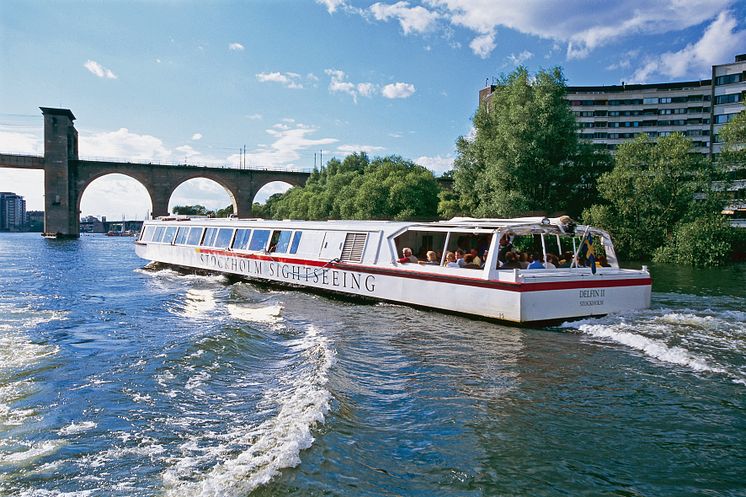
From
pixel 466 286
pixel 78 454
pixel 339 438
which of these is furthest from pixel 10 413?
pixel 466 286

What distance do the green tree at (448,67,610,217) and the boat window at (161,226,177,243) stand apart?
20.9m

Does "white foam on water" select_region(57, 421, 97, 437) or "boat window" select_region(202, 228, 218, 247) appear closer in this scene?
"white foam on water" select_region(57, 421, 97, 437)

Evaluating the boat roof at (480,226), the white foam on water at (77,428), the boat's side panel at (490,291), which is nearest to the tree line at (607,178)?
the boat roof at (480,226)

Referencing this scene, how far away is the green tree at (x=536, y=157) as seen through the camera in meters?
39.0

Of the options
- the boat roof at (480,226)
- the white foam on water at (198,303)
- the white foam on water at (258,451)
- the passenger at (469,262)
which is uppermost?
the boat roof at (480,226)

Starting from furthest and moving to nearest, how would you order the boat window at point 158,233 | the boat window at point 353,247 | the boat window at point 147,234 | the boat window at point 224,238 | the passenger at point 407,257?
1. the boat window at point 147,234
2. the boat window at point 158,233
3. the boat window at point 224,238
4. the boat window at point 353,247
5. the passenger at point 407,257

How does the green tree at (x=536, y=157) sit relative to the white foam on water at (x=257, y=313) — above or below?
above

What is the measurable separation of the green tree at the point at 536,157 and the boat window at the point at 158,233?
2146 cm

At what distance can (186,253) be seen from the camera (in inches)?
1148

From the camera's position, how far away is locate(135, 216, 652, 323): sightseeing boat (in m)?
13.6

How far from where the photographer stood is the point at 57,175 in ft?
300

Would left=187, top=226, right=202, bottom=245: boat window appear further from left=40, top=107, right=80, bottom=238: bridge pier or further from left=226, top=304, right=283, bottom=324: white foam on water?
left=40, top=107, right=80, bottom=238: bridge pier

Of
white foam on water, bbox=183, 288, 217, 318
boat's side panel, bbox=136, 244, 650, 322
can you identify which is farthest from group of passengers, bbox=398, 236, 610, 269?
white foam on water, bbox=183, 288, 217, 318

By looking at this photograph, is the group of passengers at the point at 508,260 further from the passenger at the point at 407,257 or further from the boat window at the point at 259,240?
the boat window at the point at 259,240
